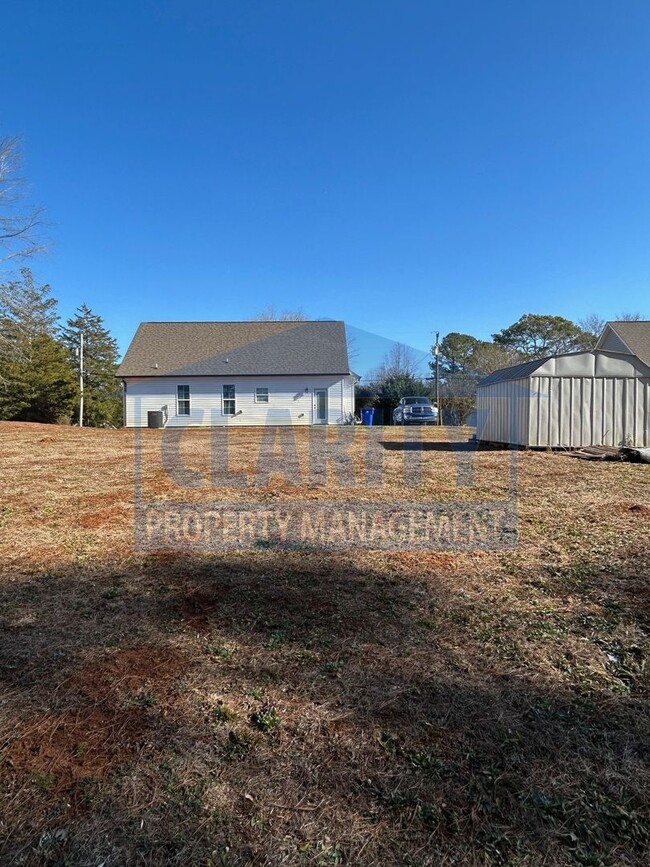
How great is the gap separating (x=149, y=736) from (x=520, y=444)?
10489 mm

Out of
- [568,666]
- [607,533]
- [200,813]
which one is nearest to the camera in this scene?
[200,813]

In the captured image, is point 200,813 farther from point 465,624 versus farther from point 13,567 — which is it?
point 13,567

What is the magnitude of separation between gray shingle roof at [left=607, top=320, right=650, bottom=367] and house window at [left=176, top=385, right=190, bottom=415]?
66.5ft

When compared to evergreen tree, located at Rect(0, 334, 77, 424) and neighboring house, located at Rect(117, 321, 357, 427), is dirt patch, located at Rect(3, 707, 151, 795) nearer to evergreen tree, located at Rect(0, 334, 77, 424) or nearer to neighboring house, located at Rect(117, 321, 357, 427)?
neighboring house, located at Rect(117, 321, 357, 427)

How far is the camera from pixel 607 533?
4637 millimetres

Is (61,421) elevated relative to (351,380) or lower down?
lower down

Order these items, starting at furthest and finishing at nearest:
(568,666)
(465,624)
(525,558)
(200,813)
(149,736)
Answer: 1. (525,558)
2. (465,624)
3. (568,666)
4. (149,736)
5. (200,813)

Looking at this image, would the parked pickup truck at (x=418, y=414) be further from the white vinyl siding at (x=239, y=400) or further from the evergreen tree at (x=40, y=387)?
the evergreen tree at (x=40, y=387)

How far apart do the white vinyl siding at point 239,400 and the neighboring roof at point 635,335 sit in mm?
12675

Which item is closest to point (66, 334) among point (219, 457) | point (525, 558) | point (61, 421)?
point (61, 421)

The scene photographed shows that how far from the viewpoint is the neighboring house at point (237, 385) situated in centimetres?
2353

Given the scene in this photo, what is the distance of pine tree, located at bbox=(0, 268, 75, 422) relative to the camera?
19375mm

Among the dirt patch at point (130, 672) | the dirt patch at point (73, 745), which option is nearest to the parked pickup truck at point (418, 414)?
the dirt patch at point (130, 672)

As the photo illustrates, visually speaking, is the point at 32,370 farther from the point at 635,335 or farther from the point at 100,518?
the point at 635,335
